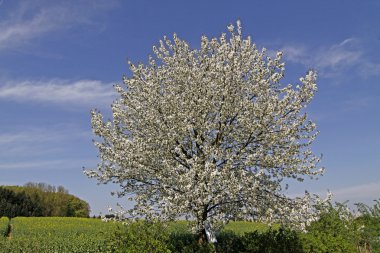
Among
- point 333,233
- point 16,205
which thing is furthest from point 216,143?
point 16,205

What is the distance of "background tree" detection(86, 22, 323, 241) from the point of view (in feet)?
47.7

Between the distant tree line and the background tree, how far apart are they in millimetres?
52849

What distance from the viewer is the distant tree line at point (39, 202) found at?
63.8 m

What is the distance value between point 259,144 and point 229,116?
5.12 feet

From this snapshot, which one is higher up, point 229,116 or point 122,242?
point 229,116

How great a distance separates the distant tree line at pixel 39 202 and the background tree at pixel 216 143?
173 feet

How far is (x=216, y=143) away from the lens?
15938 mm

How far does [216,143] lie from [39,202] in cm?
6488

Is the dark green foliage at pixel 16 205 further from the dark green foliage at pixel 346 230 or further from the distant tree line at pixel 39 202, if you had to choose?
the dark green foliage at pixel 346 230

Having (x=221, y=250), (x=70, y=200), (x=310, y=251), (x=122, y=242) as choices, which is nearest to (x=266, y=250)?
(x=221, y=250)

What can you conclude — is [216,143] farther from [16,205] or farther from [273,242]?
[16,205]

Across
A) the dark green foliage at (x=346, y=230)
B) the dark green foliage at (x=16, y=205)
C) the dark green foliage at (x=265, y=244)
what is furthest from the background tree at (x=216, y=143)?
the dark green foliage at (x=16, y=205)

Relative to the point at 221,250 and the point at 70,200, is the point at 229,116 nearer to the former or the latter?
the point at 221,250

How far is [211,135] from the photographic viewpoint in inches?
625
